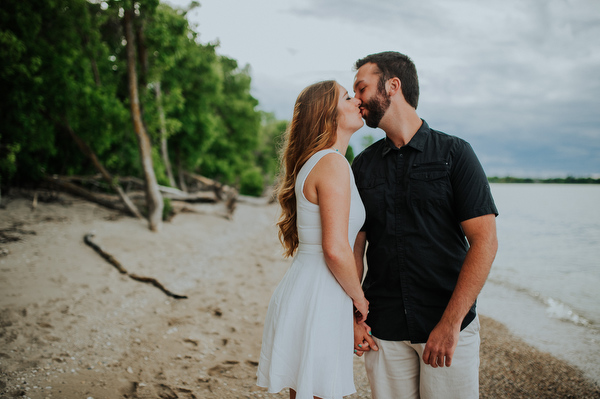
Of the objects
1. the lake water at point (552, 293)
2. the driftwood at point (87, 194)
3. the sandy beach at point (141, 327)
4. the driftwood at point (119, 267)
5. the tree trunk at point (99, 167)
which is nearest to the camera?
the sandy beach at point (141, 327)

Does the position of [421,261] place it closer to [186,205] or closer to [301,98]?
[301,98]

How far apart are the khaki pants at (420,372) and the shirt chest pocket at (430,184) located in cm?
78

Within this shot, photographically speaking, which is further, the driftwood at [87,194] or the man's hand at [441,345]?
the driftwood at [87,194]

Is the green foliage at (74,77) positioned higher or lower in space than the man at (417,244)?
higher

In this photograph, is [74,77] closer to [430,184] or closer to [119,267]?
[119,267]

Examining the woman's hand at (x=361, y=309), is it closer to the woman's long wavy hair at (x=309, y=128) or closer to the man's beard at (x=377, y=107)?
the woman's long wavy hair at (x=309, y=128)

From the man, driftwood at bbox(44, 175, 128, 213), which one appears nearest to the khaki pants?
the man

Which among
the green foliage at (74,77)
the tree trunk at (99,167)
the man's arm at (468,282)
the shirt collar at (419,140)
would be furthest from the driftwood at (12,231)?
the man's arm at (468,282)

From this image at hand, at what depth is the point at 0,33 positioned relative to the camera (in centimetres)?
830

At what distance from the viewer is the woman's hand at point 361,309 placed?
85.3 inches

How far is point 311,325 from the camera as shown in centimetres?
204

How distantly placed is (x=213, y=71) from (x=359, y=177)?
71.7ft

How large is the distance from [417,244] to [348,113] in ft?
3.13

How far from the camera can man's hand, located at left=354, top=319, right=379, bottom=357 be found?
2230mm
